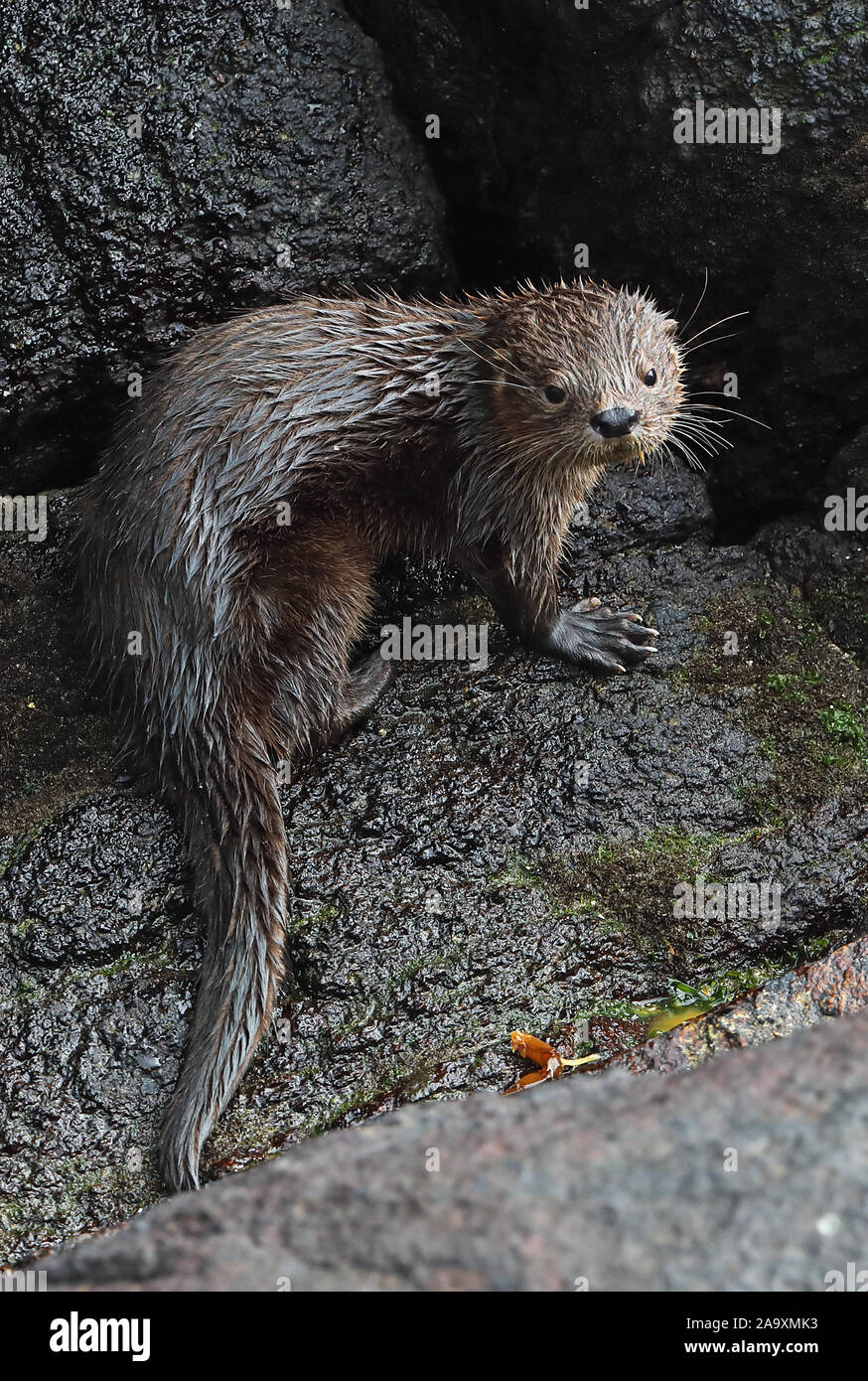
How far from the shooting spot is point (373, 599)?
4.33m

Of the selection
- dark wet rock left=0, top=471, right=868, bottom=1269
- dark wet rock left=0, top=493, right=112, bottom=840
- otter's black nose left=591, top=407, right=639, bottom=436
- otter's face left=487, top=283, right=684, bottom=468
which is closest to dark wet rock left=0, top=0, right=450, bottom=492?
dark wet rock left=0, top=493, right=112, bottom=840

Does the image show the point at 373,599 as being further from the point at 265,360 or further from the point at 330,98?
the point at 330,98

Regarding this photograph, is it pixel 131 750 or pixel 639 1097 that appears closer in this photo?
pixel 639 1097

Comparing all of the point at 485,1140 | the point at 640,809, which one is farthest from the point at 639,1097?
the point at 640,809

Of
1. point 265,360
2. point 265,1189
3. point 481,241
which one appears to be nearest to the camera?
point 265,1189

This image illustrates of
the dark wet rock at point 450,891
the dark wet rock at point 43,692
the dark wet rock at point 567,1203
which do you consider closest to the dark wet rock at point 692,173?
the dark wet rock at point 450,891

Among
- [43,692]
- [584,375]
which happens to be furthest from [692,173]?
[43,692]

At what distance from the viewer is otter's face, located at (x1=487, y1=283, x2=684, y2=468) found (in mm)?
3670

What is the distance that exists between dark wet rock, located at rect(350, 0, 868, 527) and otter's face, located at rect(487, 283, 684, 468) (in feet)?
2.19

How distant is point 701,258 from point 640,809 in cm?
197

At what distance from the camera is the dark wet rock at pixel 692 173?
13.1 feet

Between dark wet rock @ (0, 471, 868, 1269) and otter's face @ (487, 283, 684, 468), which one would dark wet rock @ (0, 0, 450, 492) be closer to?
dark wet rock @ (0, 471, 868, 1269)

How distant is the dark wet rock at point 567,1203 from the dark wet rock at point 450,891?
1.44m

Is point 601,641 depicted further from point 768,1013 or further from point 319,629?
point 768,1013
